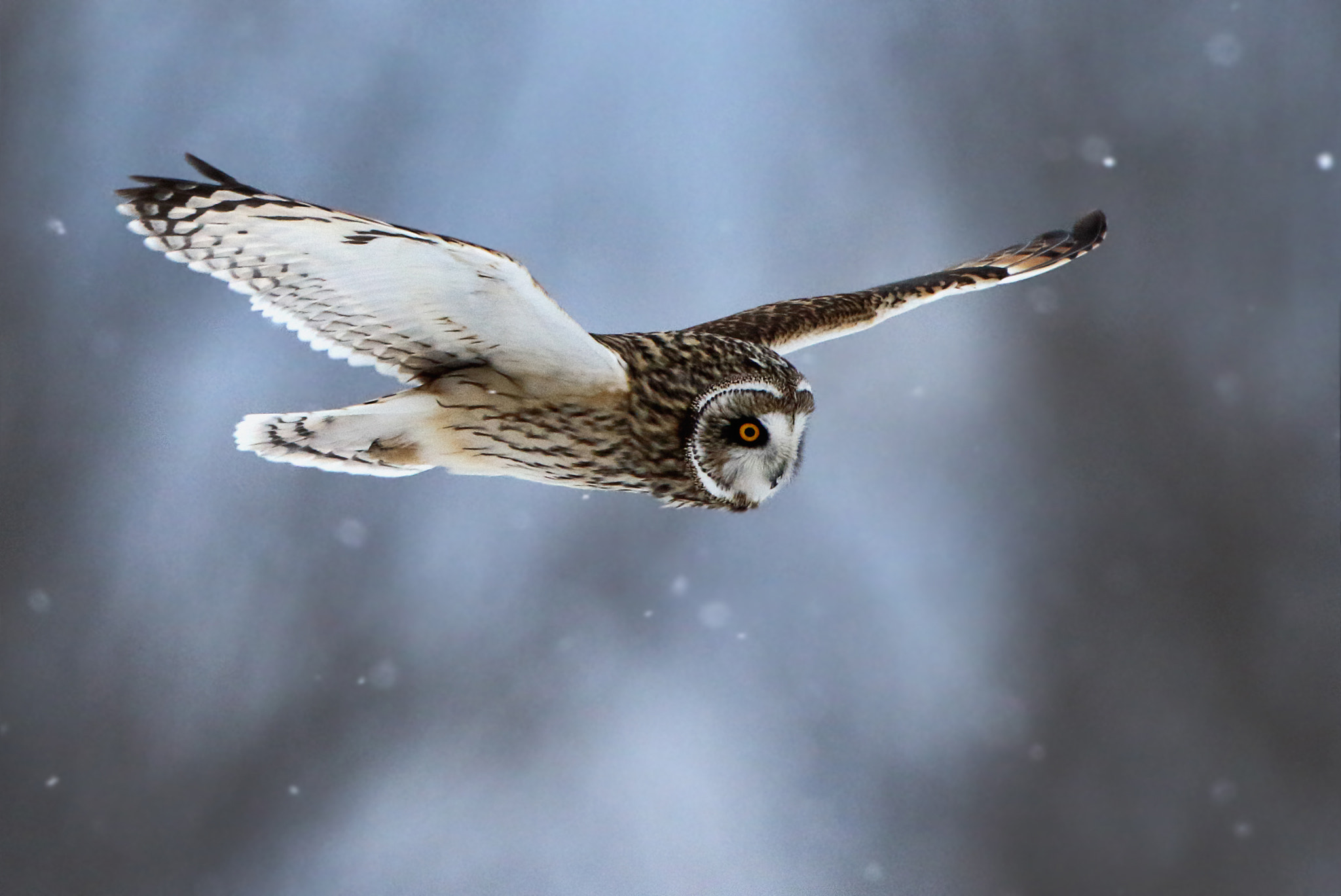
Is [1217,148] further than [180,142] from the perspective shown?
Yes

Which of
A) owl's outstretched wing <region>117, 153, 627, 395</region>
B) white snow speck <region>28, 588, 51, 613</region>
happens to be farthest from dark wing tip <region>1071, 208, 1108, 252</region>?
white snow speck <region>28, 588, 51, 613</region>

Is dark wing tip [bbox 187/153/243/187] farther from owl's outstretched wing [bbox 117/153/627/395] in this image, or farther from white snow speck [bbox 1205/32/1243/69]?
white snow speck [bbox 1205/32/1243/69]

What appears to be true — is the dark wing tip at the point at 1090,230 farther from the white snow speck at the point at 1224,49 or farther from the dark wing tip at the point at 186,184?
the white snow speck at the point at 1224,49

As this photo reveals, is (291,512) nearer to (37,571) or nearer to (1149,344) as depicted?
(37,571)

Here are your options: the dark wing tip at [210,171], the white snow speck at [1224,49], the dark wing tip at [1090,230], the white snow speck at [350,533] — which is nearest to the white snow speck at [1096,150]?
the white snow speck at [1224,49]

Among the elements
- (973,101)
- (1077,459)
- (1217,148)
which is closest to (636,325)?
A: (973,101)
